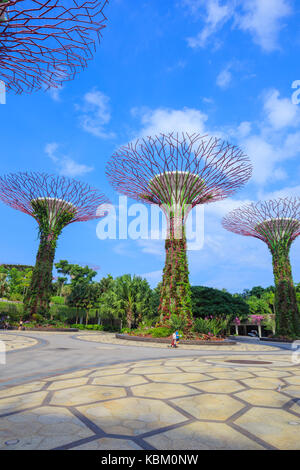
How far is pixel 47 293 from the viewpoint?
2156 cm

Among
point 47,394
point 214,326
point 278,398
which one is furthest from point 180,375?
point 214,326

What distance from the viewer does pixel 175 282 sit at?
15.0 m

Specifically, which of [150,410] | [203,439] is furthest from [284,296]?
[203,439]

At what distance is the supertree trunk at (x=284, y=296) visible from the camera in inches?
693

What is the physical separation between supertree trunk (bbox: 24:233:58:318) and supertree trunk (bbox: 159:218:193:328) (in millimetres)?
10642

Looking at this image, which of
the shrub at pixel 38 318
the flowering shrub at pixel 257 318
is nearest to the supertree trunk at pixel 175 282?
the shrub at pixel 38 318

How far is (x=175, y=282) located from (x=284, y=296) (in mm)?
8327

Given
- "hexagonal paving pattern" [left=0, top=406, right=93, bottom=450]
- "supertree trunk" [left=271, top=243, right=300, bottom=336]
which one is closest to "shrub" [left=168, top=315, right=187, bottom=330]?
"supertree trunk" [left=271, top=243, right=300, bottom=336]

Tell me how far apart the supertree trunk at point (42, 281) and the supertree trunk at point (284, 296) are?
16.6 meters

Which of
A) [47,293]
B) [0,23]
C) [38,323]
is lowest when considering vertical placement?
[38,323]

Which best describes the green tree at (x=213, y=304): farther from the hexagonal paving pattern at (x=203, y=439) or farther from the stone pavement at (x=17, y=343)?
the hexagonal paving pattern at (x=203, y=439)
